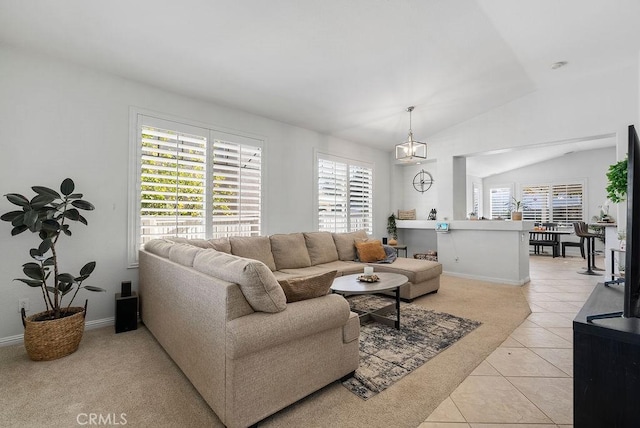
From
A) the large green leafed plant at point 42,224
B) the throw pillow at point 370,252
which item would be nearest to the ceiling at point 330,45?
the large green leafed plant at point 42,224

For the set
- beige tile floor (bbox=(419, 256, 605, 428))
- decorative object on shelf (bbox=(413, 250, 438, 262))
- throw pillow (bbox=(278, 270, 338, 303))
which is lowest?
beige tile floor (bbox=(419, 256, 605, 428))

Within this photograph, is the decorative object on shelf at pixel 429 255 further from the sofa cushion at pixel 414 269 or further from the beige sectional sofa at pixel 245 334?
the beige sectional sofa at pixel 245 334

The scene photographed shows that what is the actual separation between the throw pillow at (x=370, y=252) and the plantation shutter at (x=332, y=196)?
934 mm

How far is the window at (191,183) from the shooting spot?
3420mm

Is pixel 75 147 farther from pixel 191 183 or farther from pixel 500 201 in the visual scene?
pixel 500 201

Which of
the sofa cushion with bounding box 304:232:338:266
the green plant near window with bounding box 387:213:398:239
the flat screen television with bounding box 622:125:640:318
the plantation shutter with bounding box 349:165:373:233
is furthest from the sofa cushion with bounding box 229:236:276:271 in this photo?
the green plant near window with bounding box 387:213:398:239

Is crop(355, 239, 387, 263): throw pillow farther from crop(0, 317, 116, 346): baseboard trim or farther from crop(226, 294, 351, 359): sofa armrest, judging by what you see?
crop(0, 317, 116, 346): baseboard trim

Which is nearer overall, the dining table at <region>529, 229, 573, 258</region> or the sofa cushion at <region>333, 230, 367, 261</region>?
the sofa cushion at <region>333, 230, 367, 261</region>

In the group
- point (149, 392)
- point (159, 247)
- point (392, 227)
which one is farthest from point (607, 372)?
point (392, 227)

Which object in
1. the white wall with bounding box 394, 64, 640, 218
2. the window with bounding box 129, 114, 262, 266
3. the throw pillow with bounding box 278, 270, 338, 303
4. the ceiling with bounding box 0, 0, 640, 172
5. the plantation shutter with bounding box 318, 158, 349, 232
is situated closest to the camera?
the throw pillow with bounding box 278, 270, 338, 303

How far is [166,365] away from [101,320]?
4.53 ft

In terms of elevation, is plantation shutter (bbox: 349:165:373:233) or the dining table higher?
plantation shutter (bbox: 349:165:373:233)

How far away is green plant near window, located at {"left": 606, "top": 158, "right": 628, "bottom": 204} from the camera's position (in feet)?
12.4

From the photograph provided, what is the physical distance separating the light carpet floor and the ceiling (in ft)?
9.21
